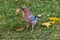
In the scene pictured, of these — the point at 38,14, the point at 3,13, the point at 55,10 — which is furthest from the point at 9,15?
the point at 55,10

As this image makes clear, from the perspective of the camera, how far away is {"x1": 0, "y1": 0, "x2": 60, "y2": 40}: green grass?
6.04 metres

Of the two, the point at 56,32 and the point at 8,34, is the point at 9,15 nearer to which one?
the point at 8,34

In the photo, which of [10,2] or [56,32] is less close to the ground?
[10,2]

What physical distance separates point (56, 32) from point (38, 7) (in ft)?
4.55

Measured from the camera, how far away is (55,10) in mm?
7184

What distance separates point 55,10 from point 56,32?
112 cm

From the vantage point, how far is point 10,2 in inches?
301

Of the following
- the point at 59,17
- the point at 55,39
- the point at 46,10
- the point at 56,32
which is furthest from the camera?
the point at 46,10

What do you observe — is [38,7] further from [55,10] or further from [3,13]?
[3,13]

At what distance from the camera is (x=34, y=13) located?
23.1 feet

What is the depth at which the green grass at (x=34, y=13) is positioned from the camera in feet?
19.8

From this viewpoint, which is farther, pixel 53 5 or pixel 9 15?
pixel 53 5

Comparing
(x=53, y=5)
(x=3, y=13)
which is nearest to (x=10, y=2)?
(x=3, y=13)

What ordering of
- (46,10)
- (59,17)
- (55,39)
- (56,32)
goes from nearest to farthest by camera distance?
(55,39) < (56,32) < (59,17) < (46,10)
